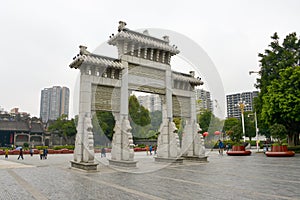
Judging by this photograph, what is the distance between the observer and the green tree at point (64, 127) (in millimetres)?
52062

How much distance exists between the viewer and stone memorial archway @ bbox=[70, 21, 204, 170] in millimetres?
14367

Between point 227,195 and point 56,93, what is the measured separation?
115 m

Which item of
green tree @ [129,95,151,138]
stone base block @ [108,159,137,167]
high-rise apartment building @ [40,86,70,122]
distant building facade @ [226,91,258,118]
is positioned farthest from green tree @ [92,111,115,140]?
high-rise apartment building @ [40,86,70,122]

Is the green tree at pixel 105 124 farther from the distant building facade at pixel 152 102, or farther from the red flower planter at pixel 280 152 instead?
the distant building facade at pixel 152 102

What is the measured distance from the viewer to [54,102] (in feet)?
371

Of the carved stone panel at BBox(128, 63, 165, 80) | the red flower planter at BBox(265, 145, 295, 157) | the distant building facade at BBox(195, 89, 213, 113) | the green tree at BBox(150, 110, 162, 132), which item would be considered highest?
the carved stone panel at BBox(128, 63, 165, 80)

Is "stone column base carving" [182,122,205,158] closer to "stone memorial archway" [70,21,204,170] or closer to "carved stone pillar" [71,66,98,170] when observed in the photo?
"stone memorial archway" [70,21,204,170]

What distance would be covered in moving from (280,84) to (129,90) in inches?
838

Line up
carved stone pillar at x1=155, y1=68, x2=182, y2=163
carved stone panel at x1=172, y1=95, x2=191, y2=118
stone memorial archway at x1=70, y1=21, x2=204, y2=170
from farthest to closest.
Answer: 1. carved stone panel at x1=172, y1=95, x2=191, y2=118
2. carved stone pillar at x1=155, y1=68, x2=182, y2=163
3. stone memorial archway at x1=70, y1=21, x2=204, y2=170

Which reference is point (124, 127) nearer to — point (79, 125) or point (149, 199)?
point (79, 125)

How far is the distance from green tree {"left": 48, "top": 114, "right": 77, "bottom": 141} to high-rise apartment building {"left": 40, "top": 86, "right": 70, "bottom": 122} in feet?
182

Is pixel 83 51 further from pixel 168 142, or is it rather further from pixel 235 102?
pixel 235 102

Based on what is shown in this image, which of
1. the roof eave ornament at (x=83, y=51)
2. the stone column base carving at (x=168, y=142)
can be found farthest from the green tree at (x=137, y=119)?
the roof eave ornament at (x=83, y=51)

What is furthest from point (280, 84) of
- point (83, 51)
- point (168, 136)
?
point (83, 51)
